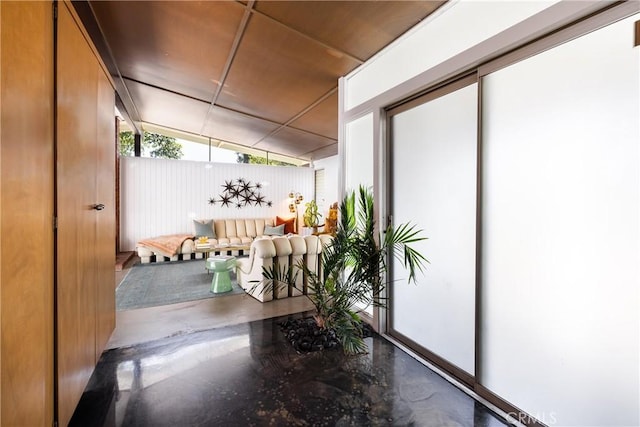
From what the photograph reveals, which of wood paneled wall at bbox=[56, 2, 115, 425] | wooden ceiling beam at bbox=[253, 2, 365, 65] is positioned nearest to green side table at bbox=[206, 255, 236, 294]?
wood paneled wall at bbox=[56, 2, 115, 425]

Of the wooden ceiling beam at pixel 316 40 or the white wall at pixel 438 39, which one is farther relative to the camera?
the wooden ceiling beam at pixel 316 40

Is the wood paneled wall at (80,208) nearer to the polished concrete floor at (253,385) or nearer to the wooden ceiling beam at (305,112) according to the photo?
the polished concrete floor at (253,385)

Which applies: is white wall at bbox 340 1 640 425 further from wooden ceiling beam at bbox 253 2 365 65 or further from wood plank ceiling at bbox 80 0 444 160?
wooden ceiling beam at bbox 253 2 365 65

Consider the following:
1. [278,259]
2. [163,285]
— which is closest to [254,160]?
[163,285]

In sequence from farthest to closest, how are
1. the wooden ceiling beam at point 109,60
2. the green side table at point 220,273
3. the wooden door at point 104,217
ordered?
the green side table at point 220,273 < the wooden ceiling beam at point 109,60 < the wooden door at point 104,217

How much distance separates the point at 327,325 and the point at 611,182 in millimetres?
2220

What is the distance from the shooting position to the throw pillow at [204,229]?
21.2 ft

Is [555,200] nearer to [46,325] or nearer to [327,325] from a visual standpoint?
[327,325]

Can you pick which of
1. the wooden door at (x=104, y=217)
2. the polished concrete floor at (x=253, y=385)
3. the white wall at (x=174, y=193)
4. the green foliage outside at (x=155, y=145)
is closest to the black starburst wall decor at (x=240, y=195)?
the white wall at (x=174, y=193)

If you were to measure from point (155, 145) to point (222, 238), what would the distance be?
10.5ft

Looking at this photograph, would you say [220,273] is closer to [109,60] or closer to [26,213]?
[26,213]

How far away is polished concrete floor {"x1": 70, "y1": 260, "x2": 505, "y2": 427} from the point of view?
64.3 inches

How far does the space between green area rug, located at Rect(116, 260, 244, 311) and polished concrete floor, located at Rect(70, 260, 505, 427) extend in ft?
2.50

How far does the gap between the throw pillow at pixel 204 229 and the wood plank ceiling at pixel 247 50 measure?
8.46ft
